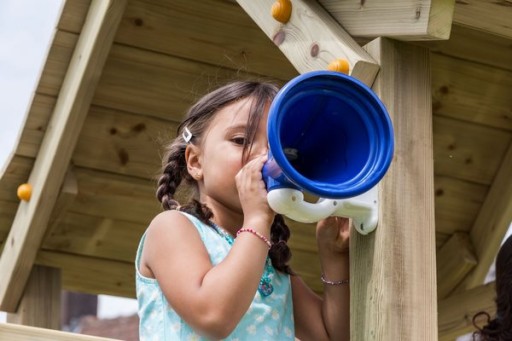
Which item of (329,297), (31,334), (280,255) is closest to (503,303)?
(329,297)

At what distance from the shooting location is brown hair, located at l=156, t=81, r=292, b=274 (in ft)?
8.64

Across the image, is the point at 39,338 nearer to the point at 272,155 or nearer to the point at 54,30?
the point at 272,155

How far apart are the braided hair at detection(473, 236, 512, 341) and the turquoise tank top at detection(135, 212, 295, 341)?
69cm

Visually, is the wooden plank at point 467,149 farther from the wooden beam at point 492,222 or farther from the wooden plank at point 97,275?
the wooden plank at point 97,275

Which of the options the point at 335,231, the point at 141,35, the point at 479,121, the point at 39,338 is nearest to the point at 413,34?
the point at 335,231

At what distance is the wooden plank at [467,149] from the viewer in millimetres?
4312

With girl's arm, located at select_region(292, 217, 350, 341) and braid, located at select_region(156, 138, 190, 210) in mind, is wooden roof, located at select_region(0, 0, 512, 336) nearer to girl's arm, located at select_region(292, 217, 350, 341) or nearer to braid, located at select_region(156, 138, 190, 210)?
braid, located at select_region(156, 138, 190, 210)

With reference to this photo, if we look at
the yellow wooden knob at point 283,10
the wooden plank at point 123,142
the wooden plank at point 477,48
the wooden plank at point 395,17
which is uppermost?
the wooden plank at point 395,17

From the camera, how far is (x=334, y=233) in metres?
2.62

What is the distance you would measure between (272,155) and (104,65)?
1786mm

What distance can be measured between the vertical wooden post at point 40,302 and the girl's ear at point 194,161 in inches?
70.3

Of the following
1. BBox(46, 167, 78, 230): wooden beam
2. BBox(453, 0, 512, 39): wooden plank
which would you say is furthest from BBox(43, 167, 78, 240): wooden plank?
BBox(453, 0, 512, 39): wooden plank

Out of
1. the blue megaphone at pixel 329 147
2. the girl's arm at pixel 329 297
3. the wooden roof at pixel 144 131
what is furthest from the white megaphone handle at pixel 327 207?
the wooden roof at pixel 144 131

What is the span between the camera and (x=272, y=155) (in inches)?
87.5
